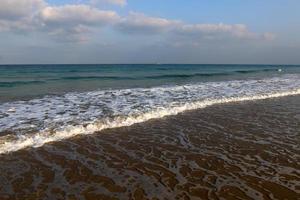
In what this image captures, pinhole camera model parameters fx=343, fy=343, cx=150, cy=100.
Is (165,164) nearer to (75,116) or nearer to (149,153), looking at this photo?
(149,153)

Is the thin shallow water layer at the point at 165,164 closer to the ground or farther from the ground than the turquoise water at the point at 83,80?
farther from the ground

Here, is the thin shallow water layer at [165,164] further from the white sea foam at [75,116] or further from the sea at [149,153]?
the white sea foam at [75,116]

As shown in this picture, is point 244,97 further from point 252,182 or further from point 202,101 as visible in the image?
point 252,182

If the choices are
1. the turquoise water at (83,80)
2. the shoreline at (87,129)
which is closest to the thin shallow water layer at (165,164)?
the shoreline at (87,129)

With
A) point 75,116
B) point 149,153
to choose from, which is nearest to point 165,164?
point 149,153

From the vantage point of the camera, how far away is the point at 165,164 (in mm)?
7238

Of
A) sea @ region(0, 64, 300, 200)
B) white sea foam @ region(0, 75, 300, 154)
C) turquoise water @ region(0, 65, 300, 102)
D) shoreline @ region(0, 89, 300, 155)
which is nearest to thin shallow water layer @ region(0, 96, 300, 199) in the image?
sea @ region(0, 64, 300, 200)

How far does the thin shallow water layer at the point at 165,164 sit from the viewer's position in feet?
19.1

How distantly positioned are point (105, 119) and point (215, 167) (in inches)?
216

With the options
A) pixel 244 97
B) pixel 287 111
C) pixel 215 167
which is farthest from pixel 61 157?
pixel 244 97

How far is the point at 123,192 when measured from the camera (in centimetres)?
580

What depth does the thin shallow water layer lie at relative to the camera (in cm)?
583

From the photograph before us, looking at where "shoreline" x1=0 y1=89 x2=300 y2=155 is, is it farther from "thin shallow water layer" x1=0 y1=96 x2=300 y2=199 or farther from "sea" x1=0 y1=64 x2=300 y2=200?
"thin shallow water layer" x1=0 y1=96 x2=300 y2=199

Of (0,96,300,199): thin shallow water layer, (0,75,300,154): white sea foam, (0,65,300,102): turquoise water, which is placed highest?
(0,75,300,154): white sea foam
